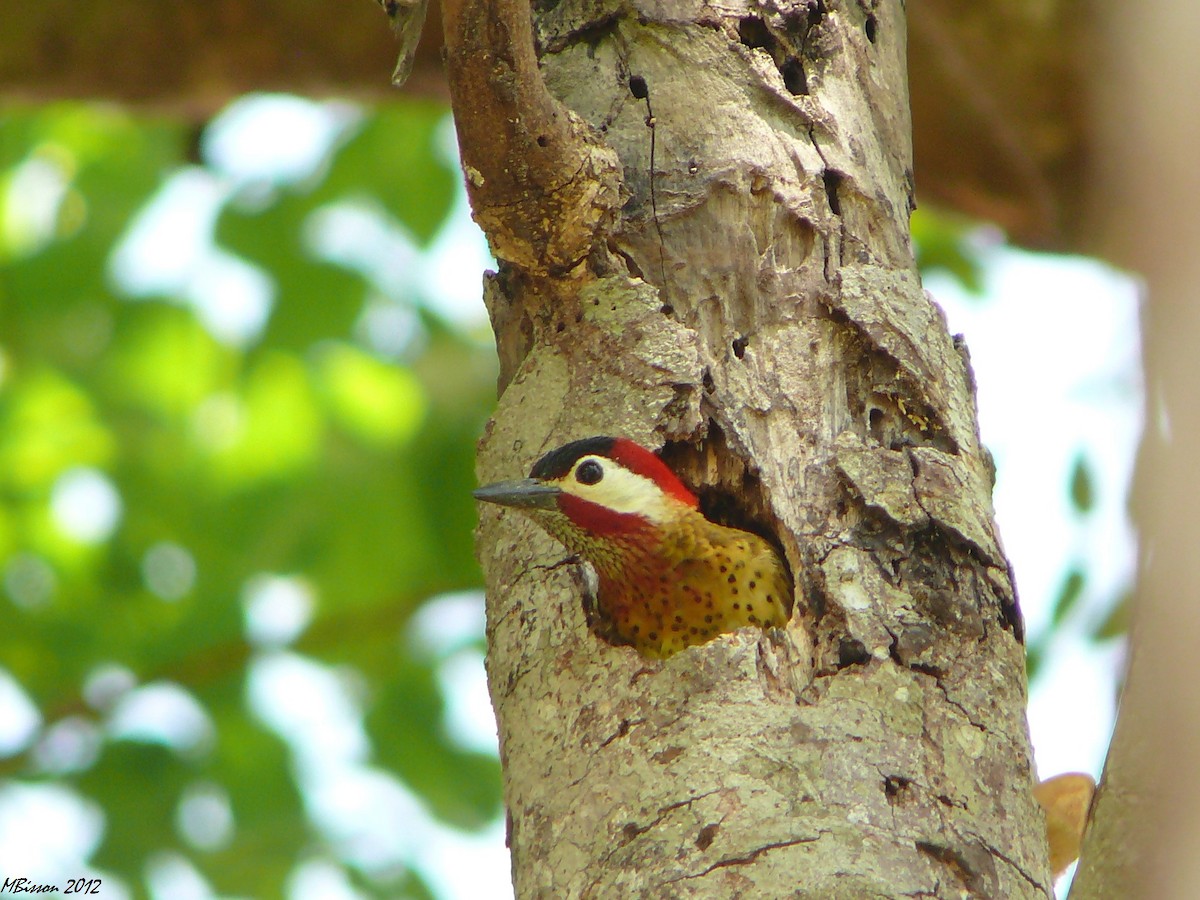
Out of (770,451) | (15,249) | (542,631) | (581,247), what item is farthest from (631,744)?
(15,249)

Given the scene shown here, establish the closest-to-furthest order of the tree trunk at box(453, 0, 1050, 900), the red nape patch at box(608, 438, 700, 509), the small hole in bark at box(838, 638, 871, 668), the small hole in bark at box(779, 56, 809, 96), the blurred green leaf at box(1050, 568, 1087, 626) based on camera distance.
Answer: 1. the tree trunk at box(453, 0, 1050, 900)
2. the small hole in bark at box(838, 638, 871, 668)
3. the red nape patch at box(608, 438, 700, 509)
4. the small hole in bark at box(779, 56, 809, 96)
5. the blurred green leaf at box(1050, 568, 1087, 626)

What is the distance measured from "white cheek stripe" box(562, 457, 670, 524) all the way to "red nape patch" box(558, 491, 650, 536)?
2 cm

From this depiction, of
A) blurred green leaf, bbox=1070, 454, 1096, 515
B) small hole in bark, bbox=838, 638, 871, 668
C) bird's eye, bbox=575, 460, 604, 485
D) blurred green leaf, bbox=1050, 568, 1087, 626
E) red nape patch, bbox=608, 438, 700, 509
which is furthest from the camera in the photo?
blurred green leaf, bbox=1050, 568, 1087, 626

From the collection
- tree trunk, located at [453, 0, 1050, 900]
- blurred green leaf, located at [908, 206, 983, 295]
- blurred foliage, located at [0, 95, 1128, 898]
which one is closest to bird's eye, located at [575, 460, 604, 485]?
tree trunk, located at [453, 0, 1050, 900]

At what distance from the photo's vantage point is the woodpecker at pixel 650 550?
3594 millimetres

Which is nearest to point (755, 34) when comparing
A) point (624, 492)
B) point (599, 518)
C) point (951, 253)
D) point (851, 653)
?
point (624, 492)

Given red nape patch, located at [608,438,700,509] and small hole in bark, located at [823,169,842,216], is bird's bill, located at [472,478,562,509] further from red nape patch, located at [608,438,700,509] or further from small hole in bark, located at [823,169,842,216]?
small hole in bark, located at [823,169,842,216]

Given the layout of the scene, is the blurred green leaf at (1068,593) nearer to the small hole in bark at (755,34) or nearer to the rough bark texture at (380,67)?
the rough bark texture at (380,67)

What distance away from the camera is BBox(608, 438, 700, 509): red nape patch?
3.51 metres

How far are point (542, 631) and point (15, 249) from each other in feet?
17.5

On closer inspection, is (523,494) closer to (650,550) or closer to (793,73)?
(650,550)

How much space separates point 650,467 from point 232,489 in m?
3.82

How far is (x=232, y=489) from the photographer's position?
23.0 ft

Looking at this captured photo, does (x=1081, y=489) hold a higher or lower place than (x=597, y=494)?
higher
